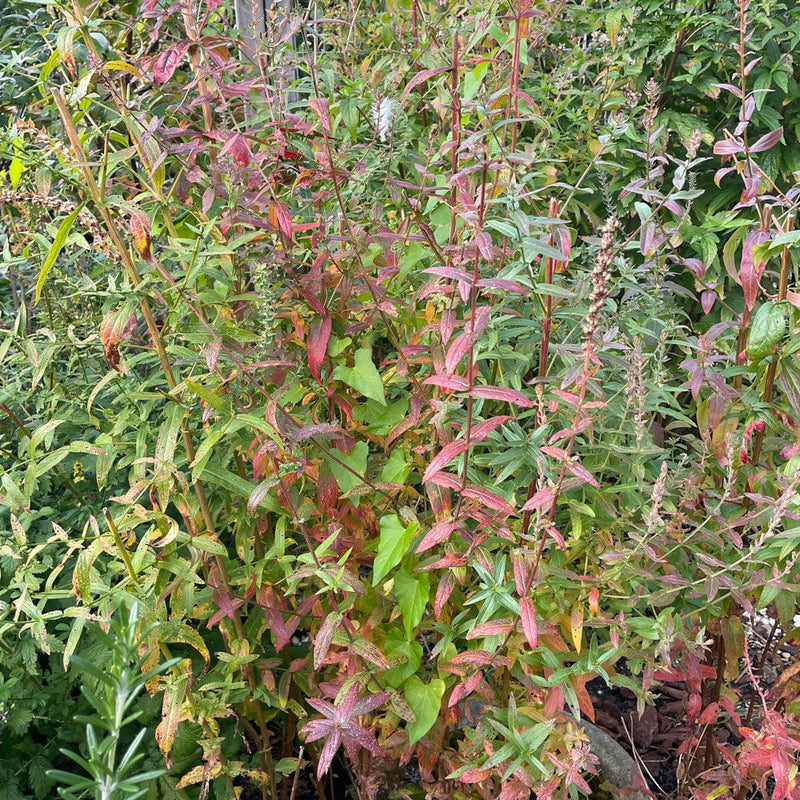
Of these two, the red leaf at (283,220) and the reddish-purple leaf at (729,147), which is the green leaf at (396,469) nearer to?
the red leaf at (283,220)

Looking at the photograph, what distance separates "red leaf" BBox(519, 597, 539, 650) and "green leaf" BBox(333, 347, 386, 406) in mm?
446

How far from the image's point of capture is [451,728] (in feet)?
6.10

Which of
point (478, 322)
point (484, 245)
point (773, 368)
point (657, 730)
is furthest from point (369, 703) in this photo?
point (657, 730)

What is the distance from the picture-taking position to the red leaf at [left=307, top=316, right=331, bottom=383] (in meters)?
1.52

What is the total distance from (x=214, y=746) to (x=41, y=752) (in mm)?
601

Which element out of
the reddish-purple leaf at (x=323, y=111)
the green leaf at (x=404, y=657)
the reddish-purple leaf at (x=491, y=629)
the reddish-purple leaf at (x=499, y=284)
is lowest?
the green leaf at (x=404, y=657)

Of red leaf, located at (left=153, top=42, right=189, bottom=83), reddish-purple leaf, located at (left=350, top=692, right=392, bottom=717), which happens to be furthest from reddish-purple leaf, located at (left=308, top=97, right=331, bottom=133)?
reddish-purple leaf, located at (left=350, top=692, right=392, bottom=717)

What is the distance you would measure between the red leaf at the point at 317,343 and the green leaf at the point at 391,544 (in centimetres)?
32

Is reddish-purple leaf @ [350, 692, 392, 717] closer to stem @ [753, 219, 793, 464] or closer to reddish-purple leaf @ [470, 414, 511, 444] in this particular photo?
reddish-purple leaf @ [470, 414, 511, 444]

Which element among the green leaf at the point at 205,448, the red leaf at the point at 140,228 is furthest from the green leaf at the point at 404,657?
the red leaf at the point at 140,228

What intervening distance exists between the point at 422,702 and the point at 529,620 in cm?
38

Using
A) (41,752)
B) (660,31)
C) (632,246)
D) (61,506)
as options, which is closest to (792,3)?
(660,31)

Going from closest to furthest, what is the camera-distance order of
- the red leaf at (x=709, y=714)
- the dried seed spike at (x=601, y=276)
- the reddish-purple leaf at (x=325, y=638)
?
the dried seed spike at (x=601, y=276) → the reddish-purple leaf at (x=325, y=638) → the red leaf at (x=709, y=714)

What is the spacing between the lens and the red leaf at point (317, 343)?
4.99ft
